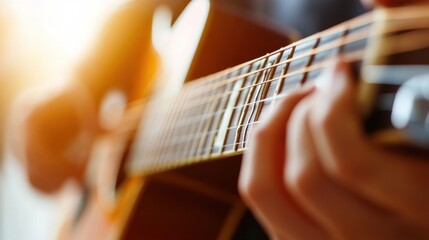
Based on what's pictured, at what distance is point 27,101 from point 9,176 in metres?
0.61

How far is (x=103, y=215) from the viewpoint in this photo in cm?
72

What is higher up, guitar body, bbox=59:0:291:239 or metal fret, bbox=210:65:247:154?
metal fret, bbox=210:65:247:154

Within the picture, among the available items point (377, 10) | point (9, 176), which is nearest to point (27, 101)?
point (9, 176)

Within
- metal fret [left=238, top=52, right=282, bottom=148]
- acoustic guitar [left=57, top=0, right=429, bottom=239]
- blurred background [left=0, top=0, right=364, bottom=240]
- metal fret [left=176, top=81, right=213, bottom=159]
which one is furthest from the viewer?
blurred background [left=0, top=0, right=364, bottom=240]

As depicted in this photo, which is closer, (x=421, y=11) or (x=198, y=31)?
(x=421, y=11)

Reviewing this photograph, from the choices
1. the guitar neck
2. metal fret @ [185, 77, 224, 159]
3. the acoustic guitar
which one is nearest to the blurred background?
the acoustic guitar

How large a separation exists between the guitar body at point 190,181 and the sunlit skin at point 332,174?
0.16 m

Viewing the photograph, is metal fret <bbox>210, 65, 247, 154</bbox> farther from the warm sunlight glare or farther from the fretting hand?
the warm sunlight glare

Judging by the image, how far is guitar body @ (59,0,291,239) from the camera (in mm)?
556

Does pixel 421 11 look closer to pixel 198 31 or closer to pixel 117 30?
pixel 198 31

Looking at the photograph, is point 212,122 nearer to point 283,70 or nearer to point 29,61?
point 283,70

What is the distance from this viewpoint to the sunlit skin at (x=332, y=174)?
0.83ft

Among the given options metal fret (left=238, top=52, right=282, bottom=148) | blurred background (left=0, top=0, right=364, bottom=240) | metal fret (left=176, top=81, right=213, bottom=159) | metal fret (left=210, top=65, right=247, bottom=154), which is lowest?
blurred background (left=0, top=0, right=364, bottom=240)

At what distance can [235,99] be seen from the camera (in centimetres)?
41
